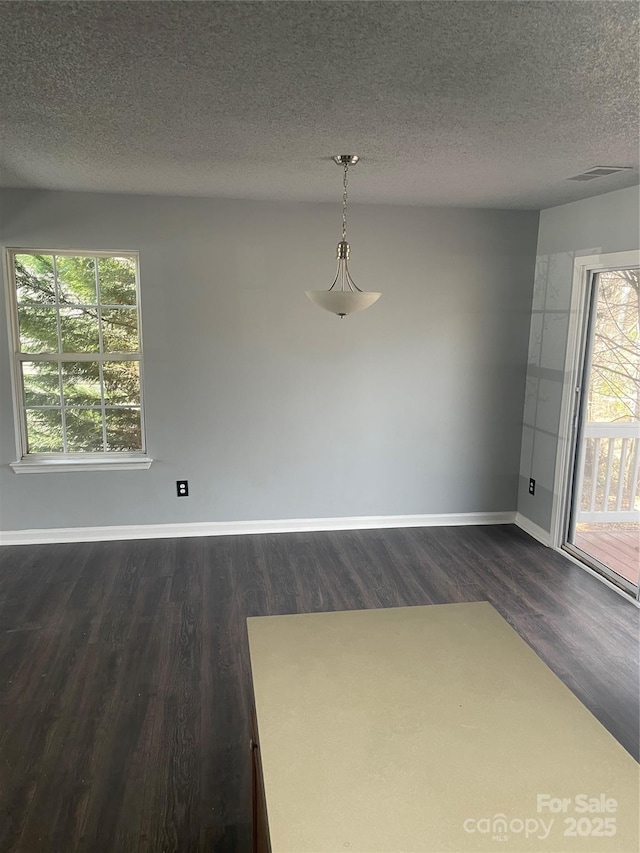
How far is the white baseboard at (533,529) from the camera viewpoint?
4293 millimetres

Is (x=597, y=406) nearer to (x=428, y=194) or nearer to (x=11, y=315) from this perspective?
(x=428, y=194)

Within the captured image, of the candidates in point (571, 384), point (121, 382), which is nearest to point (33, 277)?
point (121, 382)

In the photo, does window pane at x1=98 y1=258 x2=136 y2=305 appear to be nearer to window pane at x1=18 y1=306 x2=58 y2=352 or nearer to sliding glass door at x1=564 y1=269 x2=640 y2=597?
window pane at x1=18 y1=306 x2=58 y2=352

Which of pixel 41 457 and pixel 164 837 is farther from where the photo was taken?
pixel 41 457

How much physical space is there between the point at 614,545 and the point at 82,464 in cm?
384

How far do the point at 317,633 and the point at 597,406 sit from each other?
325 cm

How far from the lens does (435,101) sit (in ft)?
6.59

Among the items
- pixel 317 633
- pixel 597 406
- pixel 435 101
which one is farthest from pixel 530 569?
pixel 435 101

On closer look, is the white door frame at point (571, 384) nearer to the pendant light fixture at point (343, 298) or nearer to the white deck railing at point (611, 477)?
the white deck railing at point (611, 477)

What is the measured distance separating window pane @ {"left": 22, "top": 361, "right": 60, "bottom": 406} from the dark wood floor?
1045 millimetres

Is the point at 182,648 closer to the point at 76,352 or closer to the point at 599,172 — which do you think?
the point at 76,352

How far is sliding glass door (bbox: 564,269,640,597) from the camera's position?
3754 mm

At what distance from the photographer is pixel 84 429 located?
420 cm

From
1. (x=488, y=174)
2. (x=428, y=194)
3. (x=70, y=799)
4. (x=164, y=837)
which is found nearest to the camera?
(x=164, y=837)
